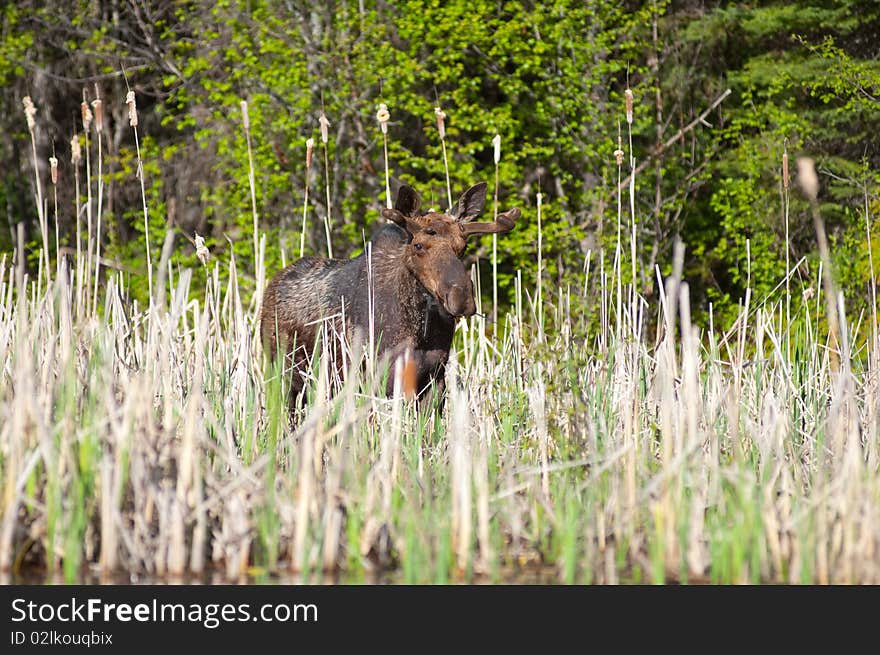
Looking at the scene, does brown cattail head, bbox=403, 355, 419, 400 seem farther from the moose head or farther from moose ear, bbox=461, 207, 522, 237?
moose ear, bbox=461, 207, 522, 237

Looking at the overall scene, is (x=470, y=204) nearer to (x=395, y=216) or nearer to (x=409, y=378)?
(x=395, y=216)

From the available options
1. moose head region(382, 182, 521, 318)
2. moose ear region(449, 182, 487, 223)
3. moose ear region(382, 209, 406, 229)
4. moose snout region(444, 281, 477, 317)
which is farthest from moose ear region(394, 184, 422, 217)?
moose snout region(444, 281, 477, 317)

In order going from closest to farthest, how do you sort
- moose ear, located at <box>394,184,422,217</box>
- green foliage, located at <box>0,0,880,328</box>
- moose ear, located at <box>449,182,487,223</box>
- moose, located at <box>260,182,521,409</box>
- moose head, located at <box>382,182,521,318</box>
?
1. moose head, located at <box>382,182,521,318</box>
2. moose, located at <box>260,182,521,409</box>
3. moose ear, located at <box>394,184,422,217</box>
4. moose ear, located at <box>449,182,487,223</box>
5. green foliage, located at <box>0,0,880,328</box>

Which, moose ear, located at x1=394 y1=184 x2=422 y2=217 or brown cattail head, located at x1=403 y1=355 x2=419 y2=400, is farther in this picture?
moose ear, located at x1=394 y1=184 x2=422 y2=217

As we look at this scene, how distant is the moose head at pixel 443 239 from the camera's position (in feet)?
21.3

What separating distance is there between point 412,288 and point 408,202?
1.65 ft

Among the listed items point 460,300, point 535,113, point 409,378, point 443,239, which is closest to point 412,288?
point 443,239

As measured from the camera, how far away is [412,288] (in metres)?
7.11

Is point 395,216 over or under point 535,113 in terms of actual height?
under

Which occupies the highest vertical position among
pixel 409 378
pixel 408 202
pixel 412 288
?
pixel 408 202

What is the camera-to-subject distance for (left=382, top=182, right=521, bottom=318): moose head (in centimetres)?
651

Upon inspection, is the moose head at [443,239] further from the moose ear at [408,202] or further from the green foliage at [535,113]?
the green foliage at [535,113]

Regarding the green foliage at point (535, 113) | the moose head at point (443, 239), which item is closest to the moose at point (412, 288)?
the moose head at point (443, 239)

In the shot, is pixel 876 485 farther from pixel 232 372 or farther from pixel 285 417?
pixel 232 372
